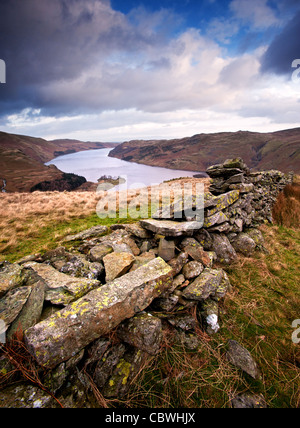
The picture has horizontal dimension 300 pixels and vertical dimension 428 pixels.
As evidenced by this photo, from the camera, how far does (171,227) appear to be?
4.75 m

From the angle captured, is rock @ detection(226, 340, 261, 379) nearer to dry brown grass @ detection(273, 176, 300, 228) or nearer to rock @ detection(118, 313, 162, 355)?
rock @ detection(118, 313, 162, 355)

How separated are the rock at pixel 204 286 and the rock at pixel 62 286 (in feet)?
6.69

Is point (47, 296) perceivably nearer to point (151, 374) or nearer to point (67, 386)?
point (67, 386)

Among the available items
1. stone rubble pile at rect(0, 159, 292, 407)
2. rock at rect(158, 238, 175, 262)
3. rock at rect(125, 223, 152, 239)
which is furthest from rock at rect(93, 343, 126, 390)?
rock at rect(125, 223, 152, 239)

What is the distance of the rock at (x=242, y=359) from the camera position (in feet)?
10.5

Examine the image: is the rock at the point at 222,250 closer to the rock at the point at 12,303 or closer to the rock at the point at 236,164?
the rock at the point at 236,164

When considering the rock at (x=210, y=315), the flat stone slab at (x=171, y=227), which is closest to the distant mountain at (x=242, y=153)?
the flat stone slab at (x=171, y=227)

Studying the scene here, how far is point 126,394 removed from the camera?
109 inches

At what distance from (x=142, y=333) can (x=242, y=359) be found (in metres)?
2.11

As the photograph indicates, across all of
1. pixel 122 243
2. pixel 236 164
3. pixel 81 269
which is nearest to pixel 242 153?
pixel 236 164

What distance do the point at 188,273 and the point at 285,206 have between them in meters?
10.8

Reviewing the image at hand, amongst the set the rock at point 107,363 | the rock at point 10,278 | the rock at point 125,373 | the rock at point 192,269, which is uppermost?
the rock at point 10,278

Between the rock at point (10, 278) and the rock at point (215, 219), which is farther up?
the rock at point (215, 219)

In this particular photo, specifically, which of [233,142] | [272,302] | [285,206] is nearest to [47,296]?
[272,302]
